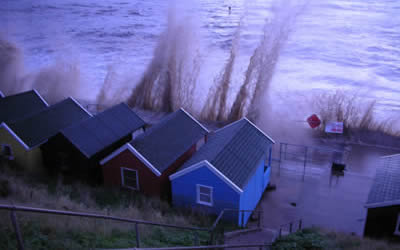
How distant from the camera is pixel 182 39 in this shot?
39656 mm

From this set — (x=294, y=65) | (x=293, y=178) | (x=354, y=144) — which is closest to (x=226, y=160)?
(x=293, y=178)

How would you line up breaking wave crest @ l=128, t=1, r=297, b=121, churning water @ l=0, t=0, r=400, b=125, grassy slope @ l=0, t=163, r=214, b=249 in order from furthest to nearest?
churning water @ l=0, t=0, r=400, b=125
breaking wave crest @ l=128, t=1, r=297, b=121
grassy slope @ l=0, t=163, r=214, b=249

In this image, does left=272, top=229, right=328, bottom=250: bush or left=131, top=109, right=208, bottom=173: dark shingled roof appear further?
left=131, top=109, right=208, bottom=173: dark shingled roof

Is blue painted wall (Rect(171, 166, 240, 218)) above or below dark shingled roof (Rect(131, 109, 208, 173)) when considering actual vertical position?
below

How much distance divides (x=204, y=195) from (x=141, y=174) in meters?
2.93

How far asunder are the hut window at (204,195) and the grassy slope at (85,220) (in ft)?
2.59

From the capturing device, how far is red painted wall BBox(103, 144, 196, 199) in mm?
15016

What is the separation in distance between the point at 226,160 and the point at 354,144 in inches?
501

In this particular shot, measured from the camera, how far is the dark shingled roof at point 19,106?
20.0m

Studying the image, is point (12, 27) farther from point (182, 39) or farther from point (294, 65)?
point (294, 65)

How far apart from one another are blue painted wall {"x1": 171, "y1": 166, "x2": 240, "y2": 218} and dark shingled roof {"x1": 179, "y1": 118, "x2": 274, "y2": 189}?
429 mm

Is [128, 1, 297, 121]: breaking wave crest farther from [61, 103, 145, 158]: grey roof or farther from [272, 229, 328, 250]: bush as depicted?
[272, 229, 328, 250]: bush

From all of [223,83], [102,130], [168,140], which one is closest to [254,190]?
[168,140]

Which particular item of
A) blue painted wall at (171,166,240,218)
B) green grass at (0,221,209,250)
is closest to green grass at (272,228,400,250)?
green grass at (0,221,209,250)
